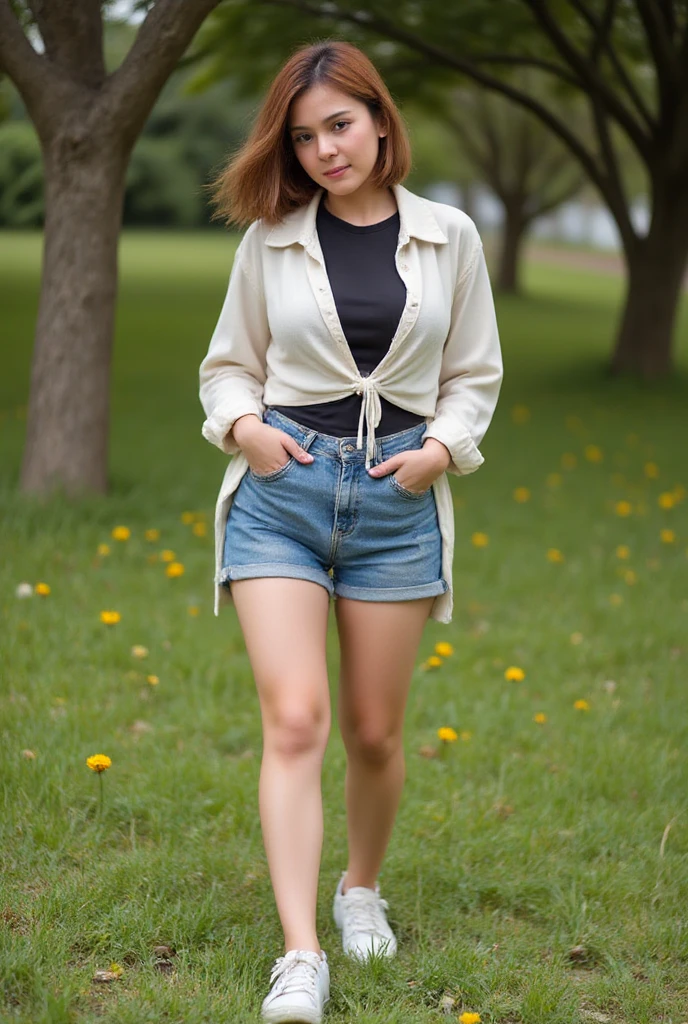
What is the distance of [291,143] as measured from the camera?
2.90 m

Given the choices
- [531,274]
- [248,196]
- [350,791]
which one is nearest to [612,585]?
[350,791]

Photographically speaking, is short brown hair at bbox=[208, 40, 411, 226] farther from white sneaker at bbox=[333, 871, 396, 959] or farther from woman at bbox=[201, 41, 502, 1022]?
white sneaker at bbox=[333, 871, 396, 959]

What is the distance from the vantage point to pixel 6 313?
56.8 ft

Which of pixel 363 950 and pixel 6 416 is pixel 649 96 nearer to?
pixel 6 416

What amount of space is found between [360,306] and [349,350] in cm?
11

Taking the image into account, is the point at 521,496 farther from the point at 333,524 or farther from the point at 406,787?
the point at 333,524

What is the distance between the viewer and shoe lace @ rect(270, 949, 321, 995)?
8.18 feet

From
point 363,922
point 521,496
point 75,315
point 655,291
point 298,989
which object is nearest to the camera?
point 298,989

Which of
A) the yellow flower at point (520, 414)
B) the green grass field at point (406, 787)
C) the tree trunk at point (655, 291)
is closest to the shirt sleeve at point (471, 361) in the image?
the green grass field at point (406, 787)

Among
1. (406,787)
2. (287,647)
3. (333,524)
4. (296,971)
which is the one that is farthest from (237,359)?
(406,787)

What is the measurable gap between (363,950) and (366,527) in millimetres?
1052

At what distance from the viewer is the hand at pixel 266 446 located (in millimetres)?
2725

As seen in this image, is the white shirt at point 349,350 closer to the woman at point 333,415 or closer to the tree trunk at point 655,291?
the woman at point 333,415

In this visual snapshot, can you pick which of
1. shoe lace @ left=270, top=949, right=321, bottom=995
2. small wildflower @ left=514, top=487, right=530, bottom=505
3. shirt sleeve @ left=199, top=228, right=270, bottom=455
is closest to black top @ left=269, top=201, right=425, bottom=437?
shirt sleeve @ left=199, top=228, right=270, bottom=455
